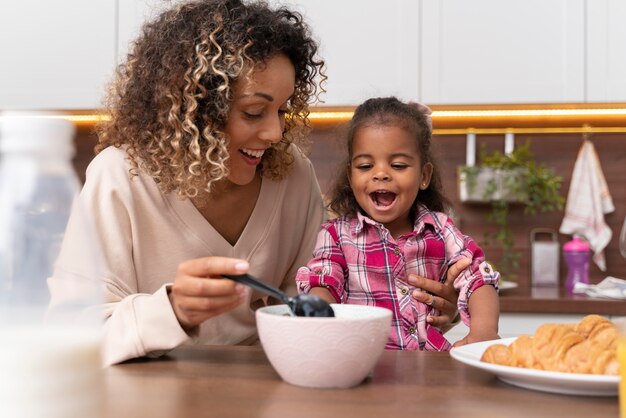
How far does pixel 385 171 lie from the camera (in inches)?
58.1

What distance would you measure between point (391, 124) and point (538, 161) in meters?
1.42

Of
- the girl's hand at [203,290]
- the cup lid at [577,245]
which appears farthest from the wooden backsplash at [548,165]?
the girl's hand at [203,290]

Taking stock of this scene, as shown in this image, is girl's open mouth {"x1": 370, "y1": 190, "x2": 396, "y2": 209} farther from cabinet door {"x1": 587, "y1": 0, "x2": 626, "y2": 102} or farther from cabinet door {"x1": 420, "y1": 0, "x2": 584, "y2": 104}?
cabinet door {"x1": 587, "y1": 0, "x2": 626, "y2": 102}

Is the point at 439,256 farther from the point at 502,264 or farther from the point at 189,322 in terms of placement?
the point at 502,264

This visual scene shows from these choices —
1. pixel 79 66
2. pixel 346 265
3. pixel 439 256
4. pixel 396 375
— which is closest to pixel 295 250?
pixel 346 265

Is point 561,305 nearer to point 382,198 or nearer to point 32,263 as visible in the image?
point 382,198

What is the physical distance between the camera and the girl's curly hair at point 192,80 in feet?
4.05

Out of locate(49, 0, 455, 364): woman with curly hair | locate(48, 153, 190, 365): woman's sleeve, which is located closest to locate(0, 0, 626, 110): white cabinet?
locate(49, 0, 455, 364): woman with curly hair

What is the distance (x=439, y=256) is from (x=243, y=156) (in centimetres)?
48

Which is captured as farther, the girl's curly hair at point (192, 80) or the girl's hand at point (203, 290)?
the girl's curly hair at point (192, 80)

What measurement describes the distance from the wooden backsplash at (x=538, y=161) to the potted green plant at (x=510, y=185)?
0.19 feet

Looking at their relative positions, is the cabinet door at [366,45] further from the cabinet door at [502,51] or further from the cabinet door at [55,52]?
the cabinet door at [55,52]

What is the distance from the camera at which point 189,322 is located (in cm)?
92

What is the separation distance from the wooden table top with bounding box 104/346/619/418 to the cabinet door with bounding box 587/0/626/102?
5.88ft
